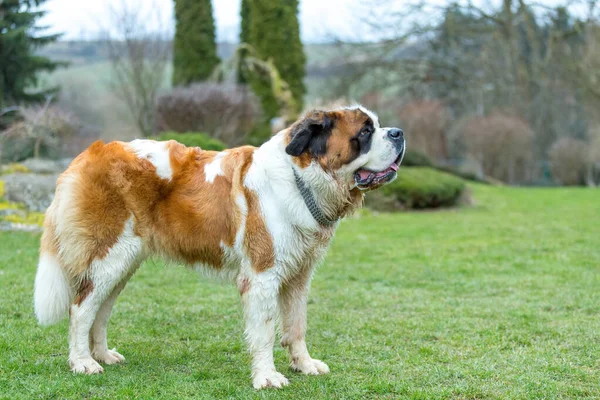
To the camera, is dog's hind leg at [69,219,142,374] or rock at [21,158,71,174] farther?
rock at [21,158,71,174]

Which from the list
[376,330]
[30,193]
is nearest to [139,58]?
[30,193]

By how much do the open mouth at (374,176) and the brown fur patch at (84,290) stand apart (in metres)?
1.95

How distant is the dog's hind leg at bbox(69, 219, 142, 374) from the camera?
173 inches

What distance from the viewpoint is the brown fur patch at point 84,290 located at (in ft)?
14.5

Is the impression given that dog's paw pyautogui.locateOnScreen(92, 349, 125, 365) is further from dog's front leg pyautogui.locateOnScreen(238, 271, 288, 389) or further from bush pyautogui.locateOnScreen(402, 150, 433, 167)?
bush pyautogui.locateOnScreen(402, 150, 433, 167)

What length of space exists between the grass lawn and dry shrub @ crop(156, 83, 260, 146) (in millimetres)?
6166

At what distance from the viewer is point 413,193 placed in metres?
15.4

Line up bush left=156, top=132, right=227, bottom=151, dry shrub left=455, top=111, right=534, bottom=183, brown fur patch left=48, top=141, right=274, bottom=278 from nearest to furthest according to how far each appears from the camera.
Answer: brown fur patch left=48, top=141, right=274, bottom=278
bush left=156, top=132, right=227, bottom=151
dry shrub left=455, top=111, right=534, bottom=183

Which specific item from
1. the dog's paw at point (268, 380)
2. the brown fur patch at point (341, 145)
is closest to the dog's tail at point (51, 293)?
the dog's paw at point (268, 380)

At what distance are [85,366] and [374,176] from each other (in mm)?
2337

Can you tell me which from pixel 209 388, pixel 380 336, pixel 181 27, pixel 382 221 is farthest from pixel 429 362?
pixel 181 27

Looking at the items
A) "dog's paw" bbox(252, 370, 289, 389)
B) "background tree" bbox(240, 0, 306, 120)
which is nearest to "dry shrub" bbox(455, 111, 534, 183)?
"background tree" bbox(240, 0, 306, 120)

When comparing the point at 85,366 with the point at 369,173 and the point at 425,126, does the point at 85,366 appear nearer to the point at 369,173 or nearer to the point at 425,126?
the point at 369,173

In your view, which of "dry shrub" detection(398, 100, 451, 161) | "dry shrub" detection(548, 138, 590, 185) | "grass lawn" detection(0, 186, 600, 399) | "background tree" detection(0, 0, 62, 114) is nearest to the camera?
"grass lawn" detection(0, 186, 600, 399)
